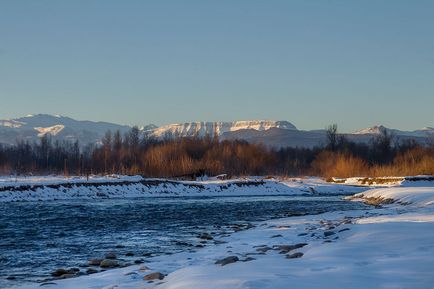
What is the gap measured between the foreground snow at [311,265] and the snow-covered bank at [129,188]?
2799 centimetres

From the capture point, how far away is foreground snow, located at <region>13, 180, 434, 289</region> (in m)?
8.67

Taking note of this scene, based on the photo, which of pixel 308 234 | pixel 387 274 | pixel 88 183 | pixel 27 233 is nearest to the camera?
pixel 387 274

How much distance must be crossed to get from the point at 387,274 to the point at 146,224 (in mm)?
15550

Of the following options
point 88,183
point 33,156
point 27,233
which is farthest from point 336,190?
point 33,156

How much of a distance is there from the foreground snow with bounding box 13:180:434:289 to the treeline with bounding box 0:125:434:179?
45.4 m

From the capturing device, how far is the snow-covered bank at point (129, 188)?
4159 cm

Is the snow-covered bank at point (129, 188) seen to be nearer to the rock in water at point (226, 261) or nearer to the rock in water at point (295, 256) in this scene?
the rock in water at point (226, 261)

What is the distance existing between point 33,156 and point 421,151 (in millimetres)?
91459

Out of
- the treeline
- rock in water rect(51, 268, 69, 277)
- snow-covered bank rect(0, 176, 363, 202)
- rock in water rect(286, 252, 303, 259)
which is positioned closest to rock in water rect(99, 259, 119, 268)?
rock in water rect(51, 268, 69, 277)

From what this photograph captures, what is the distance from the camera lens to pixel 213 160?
9388cm

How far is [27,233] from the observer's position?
64.4 ft

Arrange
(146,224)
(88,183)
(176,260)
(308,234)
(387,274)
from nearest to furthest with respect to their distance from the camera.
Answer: (387,274), (176,260), (308,234), (146,224), (88,183)

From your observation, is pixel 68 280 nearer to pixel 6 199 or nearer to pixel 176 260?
pixel 176 260

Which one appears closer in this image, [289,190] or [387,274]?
[387,274]
